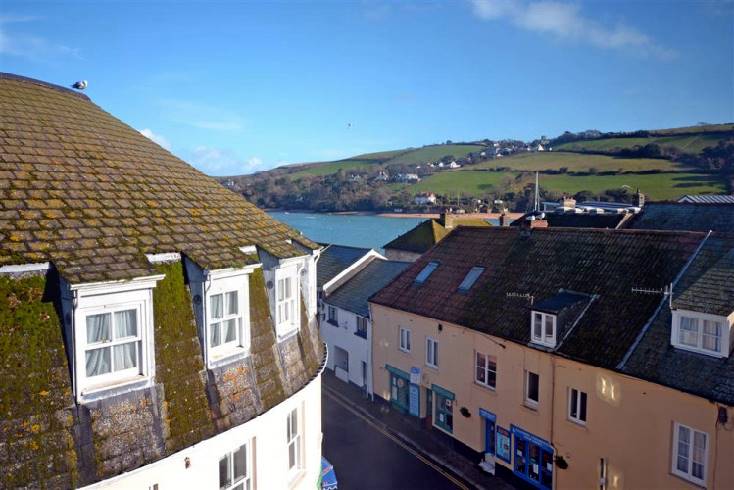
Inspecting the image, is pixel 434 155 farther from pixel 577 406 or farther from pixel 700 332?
pixel 700 332

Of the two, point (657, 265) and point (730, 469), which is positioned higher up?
point (657, 265)

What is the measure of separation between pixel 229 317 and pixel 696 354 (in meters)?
13.6

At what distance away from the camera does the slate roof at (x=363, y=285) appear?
33.0 metres

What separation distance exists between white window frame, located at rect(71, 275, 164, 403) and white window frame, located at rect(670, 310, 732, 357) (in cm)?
1476

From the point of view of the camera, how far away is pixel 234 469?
10.4m

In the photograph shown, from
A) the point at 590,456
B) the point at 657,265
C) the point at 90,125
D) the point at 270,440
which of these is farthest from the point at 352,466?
the point at 90,125

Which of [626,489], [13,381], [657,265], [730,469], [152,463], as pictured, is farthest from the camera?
[657,265]

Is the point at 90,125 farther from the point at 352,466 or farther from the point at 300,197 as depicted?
the point at 300,197

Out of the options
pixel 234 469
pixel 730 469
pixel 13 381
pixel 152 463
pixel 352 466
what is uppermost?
pixel 13 381

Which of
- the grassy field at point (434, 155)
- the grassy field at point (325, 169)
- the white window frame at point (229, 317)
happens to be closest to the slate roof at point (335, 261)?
the white window frame at point (229, 317)

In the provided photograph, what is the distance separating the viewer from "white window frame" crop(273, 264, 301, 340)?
37.3ft

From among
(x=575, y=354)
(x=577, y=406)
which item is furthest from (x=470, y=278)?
(x=577, y=406)

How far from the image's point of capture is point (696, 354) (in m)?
15.4

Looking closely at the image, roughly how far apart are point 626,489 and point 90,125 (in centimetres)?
1854
